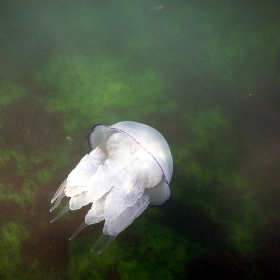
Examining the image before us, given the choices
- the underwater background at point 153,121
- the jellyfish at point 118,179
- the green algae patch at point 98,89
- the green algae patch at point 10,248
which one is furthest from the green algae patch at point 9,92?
the green algae patch at point 10,248

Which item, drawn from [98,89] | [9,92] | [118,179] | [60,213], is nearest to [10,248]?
[60,213]

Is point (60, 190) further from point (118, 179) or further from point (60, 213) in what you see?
point (118, 179)

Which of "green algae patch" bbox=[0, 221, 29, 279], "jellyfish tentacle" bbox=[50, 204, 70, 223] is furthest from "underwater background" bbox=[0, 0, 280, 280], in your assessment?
"jellyfish tentacle" bbox=[50, 204, 70, 223]

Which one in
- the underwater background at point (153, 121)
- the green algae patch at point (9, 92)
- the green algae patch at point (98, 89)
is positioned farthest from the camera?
the green algae patch at point (98, 89)

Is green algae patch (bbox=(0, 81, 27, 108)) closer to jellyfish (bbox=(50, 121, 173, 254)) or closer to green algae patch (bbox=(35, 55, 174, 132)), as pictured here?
green algae patch (bbox=(35, 55, 174, 132))

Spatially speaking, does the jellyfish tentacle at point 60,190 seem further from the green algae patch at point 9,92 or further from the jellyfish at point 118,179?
the green algae patch at point 9,92

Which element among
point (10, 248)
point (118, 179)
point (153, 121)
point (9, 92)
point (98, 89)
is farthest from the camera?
point (98, 89)
